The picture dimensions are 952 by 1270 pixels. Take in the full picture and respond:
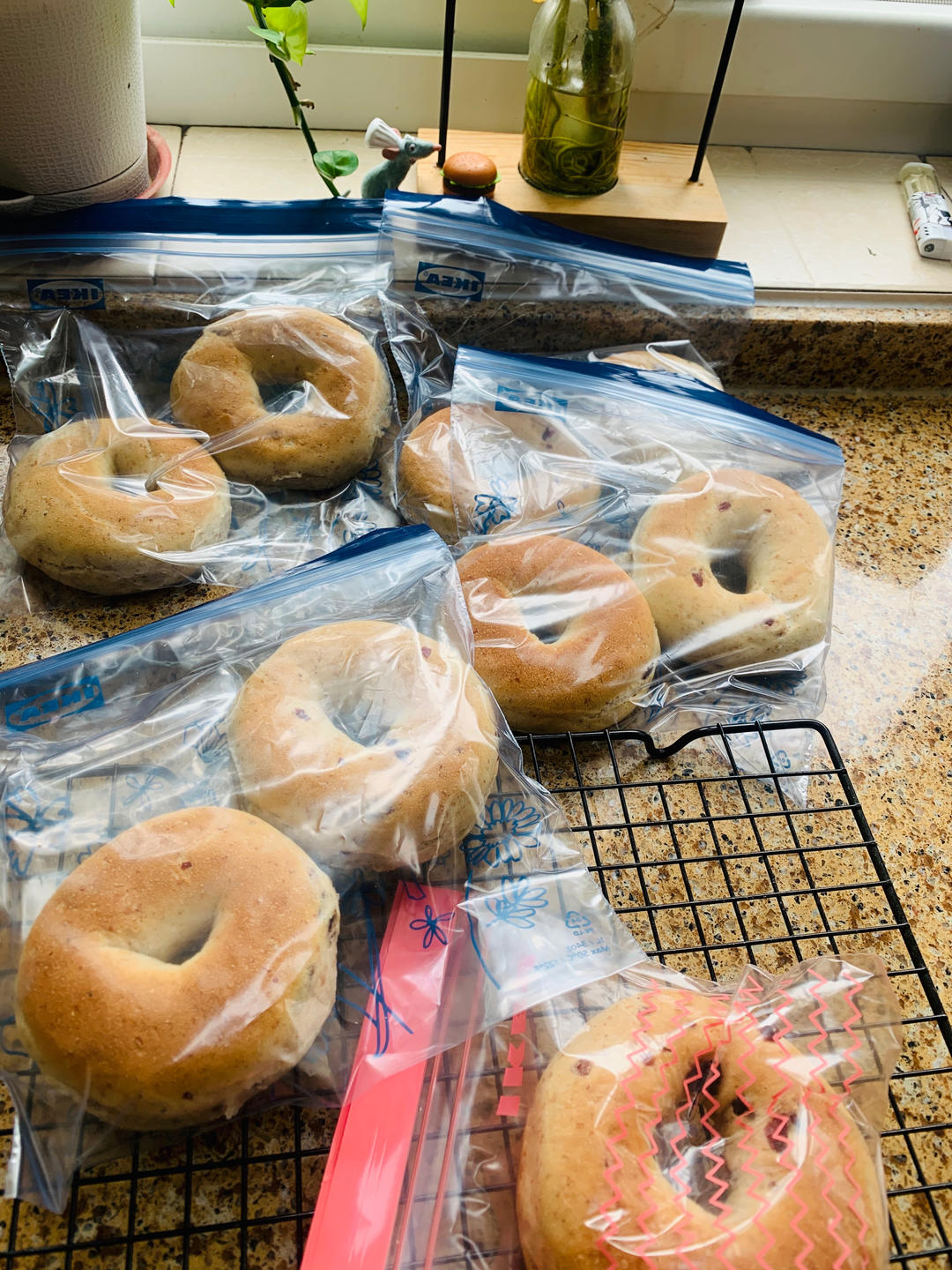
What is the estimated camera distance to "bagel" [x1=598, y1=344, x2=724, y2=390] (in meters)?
1.21

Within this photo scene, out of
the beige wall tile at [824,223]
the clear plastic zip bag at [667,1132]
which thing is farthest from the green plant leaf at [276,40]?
the clear plastic zip bag at [667,1132]

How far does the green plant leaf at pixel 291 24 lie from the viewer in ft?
3.47

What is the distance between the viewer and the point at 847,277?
1338mm

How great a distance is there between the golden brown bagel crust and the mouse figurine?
33cm

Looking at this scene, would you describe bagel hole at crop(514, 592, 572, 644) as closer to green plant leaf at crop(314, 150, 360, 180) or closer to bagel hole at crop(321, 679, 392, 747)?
bagel hole at crop(321, 679, 392, 747)

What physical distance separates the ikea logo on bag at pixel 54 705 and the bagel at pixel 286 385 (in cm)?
33

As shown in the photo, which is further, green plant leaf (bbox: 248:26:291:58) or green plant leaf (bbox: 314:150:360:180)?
green plant leaf (bbox: 314:150:360:180)

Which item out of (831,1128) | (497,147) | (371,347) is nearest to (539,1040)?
(831,1128)

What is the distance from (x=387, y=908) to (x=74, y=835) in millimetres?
246

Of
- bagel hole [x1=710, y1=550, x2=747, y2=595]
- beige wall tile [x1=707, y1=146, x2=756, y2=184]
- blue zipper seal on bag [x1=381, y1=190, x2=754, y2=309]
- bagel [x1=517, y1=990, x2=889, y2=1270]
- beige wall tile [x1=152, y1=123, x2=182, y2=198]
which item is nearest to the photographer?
bagel [x1=517, y1=990, x2=889, y2=1270]

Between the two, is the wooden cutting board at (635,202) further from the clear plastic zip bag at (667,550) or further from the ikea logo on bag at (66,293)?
the ikea logo on bag at (66,293)

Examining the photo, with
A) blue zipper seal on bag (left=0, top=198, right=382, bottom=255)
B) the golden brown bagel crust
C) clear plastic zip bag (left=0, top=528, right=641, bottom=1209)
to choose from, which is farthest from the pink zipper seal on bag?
blue zipper seal on bag (left=0, top=198, right=382, bottom=255)

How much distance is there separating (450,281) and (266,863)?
775 mm

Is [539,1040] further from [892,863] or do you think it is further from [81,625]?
[81,625]
